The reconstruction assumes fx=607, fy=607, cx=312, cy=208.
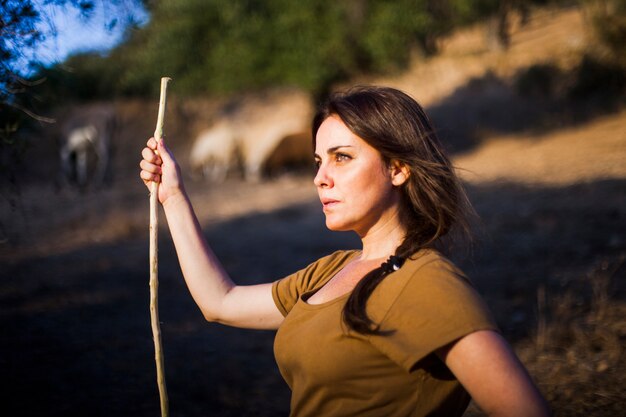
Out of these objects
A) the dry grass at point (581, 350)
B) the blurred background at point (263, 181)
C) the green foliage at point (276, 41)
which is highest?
the green foliage at point (276, 41)

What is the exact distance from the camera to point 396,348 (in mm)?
1390

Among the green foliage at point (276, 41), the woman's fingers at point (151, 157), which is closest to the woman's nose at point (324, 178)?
the woman's fingers at point (151, 157)

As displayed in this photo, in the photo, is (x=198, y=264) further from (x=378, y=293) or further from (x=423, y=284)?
(x=423, y=284)

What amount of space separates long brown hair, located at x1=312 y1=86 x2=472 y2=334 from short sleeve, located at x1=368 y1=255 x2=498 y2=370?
0.37ft

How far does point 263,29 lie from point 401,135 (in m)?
17.0

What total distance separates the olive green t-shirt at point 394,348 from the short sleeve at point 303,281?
24cm

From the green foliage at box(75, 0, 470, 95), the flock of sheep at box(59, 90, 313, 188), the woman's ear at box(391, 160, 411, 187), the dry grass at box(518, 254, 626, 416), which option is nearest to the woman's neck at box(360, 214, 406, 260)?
the woman's ear at box(391, 160, 411, 187)

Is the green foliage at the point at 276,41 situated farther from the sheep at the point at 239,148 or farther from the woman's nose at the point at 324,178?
the woman's nose at the point at 324,178

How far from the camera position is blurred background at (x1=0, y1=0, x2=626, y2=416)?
384 cm

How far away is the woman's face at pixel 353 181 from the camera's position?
5.51 feet

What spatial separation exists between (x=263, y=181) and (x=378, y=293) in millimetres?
12803

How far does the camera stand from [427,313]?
1366 millimetres

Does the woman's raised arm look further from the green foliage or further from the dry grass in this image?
the green foliage

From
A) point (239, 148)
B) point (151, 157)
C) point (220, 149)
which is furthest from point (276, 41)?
point (151, 157)
